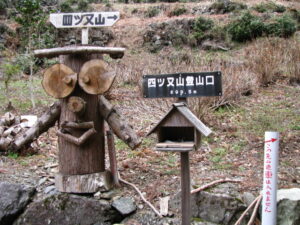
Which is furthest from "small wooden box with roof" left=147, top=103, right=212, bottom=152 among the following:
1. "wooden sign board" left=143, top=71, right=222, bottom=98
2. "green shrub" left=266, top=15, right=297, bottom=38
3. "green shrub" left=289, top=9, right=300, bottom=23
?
"green shrub" left=289, top=9, right=300, bottom=23

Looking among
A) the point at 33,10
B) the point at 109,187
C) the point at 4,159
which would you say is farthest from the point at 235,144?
the point at 33,10

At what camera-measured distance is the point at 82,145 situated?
3.46m

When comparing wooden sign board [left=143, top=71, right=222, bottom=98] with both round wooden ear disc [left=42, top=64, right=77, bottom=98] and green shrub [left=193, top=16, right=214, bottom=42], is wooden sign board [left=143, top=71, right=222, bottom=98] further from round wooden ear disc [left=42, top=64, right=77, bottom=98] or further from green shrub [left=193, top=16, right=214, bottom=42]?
green shrub [left=193, top=16, right=214, bottom=42]

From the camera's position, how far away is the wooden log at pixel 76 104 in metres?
3.35

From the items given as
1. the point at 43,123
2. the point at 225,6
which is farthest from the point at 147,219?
the point at 225,6

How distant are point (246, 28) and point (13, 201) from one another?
12.9 meters

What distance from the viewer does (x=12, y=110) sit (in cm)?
672

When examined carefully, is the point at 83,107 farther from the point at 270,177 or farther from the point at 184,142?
the point at 270,177

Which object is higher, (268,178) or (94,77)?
(94,77)

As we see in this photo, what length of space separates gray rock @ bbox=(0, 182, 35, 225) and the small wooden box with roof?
5.28 feet

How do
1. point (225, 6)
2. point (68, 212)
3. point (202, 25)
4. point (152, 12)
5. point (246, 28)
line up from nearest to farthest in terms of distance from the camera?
point (68, 212) → point (246, 28) → point (202, 25) → point (225, 6) → point (152, 12)

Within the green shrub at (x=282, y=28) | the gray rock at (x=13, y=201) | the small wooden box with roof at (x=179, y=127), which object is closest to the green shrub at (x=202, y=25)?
the green shrub at (x=282, y=28)

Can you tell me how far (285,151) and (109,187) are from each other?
2.18 m

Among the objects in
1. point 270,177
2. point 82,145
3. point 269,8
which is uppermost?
point 269,8
